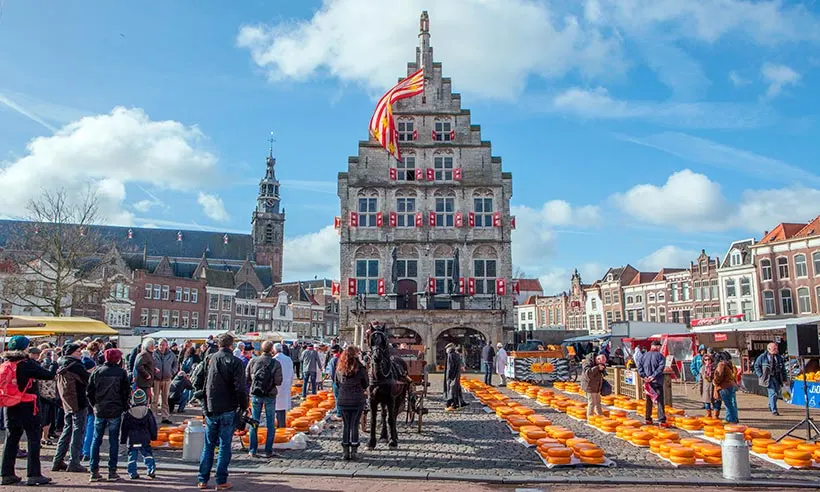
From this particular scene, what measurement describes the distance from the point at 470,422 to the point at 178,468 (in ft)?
21.0

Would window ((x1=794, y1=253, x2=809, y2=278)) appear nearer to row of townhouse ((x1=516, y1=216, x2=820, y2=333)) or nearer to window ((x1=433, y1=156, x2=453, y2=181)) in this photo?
row of townhouse ((x1=516, y1=216, x2=820, y2=333))

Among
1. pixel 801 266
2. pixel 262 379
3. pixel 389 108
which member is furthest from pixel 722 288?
pixel 262 379

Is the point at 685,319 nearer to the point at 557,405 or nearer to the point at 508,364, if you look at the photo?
the point at 508,364

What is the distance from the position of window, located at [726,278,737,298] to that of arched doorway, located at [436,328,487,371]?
88.2 ft

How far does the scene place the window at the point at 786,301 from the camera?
43.2 m

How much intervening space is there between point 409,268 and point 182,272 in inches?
2242

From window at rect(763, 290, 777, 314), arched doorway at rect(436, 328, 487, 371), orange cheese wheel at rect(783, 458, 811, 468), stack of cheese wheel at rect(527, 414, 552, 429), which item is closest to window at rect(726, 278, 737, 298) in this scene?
window at rect(763, 290, 777, 314)

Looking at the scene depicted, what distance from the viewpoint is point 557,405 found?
585 inches

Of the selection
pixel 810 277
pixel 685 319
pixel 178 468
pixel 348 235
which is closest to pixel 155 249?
pixel 348 235

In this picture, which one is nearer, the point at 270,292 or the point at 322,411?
the point at 322,411

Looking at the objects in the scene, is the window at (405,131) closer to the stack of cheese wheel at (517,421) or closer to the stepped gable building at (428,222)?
the stepped gable building at (428,222)

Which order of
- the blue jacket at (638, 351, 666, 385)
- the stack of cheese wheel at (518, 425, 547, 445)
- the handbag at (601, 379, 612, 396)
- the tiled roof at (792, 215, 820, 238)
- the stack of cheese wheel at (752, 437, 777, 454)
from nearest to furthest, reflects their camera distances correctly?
the stack of cheese wheel at (752, 437, 777, 454)
the stack of cheese wheel at (518, 425, 547, 445)
the blue jacket at (638, 351, 666, 385)
the handbag at (601, 379, 612, 396)
the tiled roof at (792, 215, 820, 238)

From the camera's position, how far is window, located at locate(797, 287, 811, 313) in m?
41.6

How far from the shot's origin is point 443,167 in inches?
1412
